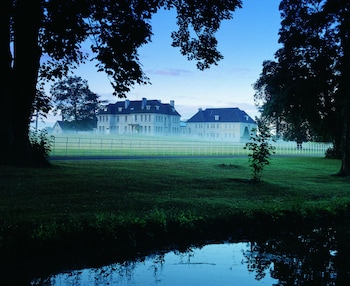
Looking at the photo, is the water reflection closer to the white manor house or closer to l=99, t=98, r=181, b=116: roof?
the white manor house

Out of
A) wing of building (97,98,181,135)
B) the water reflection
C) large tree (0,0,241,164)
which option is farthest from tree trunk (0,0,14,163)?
wing of building (97,98,181,135)

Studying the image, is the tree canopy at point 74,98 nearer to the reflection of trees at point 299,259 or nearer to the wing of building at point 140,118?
the wing of building at point 140,118

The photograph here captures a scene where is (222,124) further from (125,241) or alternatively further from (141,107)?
(125,241)

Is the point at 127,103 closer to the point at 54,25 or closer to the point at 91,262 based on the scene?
the point at 54,25

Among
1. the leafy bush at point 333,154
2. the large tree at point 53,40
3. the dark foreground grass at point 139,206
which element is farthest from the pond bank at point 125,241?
the leafy bush at point 333,154

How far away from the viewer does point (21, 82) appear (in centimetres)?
1811

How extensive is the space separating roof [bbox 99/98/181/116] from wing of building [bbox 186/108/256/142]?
367 inches

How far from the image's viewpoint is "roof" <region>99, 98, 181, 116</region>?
97125 millimetres

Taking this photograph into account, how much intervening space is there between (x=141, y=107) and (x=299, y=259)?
92.4 m

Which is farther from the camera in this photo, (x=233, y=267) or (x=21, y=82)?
(x=21, y=82)

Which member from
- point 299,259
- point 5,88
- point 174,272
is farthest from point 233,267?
point 5,88

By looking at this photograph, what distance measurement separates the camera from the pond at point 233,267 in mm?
6211

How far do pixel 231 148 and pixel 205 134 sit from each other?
59.9 metres

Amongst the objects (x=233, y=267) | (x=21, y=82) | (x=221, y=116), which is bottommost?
(x=233, y=267)
